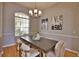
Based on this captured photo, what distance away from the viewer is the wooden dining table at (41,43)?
1.60 metres

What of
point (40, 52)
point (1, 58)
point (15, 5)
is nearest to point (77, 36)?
point (40, 52)

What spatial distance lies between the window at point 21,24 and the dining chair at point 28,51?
0.18 metres

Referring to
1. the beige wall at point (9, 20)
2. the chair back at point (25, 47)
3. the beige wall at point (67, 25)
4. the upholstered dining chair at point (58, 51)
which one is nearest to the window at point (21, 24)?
the beige wall at point (9, 20)

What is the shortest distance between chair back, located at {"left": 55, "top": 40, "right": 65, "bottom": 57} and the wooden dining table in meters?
0.06

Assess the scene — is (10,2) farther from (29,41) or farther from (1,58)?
(1,58)

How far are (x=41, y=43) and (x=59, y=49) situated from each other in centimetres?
27

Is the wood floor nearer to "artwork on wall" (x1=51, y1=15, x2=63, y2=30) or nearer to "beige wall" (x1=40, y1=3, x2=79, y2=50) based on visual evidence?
"beige wall" (x1=40, y1=3, x2=79, y2=50)

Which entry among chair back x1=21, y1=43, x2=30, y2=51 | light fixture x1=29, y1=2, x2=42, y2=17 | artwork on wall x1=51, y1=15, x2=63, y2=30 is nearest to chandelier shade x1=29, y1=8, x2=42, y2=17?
light fixture x1=29, y1=2, x2=42, y2=17

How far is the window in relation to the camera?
5.30 feet

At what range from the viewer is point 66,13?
1608 mm

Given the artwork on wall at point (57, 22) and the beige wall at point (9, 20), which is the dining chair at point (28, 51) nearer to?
the beige wall at point (9, 20)

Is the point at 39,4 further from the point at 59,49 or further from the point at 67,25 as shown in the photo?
the point at 59,49

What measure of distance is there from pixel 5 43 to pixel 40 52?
50 cm

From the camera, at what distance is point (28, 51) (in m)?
1.64
